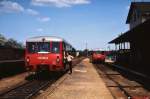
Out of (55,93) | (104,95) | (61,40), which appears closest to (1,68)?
(61,40)

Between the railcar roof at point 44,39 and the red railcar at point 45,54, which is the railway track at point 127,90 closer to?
the red railcar at point 45,54

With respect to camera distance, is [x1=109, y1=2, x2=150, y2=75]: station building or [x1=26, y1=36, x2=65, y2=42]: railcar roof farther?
[x1=109, y1=2, x2=150, y2=75]: station building

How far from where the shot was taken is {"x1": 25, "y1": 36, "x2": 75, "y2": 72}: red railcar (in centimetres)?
2281

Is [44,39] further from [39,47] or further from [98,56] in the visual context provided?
[98,56]

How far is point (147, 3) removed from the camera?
5097cm

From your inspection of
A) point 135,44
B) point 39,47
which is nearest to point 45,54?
point 39,47

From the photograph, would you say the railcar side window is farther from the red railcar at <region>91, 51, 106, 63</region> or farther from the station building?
the red railcar at <region>91, 51, 106, 63</region>

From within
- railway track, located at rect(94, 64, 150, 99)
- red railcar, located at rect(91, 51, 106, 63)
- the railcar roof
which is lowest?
railway track, located at rect(94, 64, 150, 99)

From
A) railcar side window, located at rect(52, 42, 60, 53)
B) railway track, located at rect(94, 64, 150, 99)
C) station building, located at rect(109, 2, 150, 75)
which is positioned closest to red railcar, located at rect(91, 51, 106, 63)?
station building, located at rect(109, 2, 150, 75)

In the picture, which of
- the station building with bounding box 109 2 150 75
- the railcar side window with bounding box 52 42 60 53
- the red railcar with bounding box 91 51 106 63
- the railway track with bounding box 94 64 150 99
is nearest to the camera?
the railway track with bounding box 94 64 150 99

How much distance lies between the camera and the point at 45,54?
75.0 ft

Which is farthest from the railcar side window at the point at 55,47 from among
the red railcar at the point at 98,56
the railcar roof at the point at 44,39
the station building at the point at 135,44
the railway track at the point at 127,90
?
the red railcar at the point at 98,56

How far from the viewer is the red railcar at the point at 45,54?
74.8ft

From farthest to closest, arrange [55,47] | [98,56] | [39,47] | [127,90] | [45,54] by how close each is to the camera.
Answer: [98,56] → [39,47] → [55,47] → [45,54] → [127,90]
